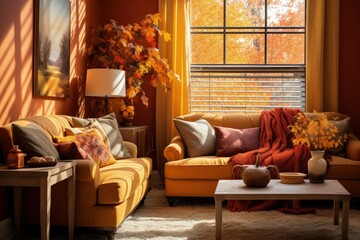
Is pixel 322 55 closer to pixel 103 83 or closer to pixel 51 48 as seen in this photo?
pixel 103 83

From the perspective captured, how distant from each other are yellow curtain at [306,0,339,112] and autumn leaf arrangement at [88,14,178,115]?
5.72 feet

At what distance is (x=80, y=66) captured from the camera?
519 cm

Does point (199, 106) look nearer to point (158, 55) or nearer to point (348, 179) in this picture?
point (158, 55)

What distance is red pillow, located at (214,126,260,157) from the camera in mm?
4742

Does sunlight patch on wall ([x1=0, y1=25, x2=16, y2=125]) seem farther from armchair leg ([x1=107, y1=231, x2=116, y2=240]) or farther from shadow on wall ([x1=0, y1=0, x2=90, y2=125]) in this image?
armchair leg ([x1=107, y1=231, x2=116, y2=240])

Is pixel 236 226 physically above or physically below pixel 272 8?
below

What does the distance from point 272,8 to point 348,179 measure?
2648mm

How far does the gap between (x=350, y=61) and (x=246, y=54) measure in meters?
1.32

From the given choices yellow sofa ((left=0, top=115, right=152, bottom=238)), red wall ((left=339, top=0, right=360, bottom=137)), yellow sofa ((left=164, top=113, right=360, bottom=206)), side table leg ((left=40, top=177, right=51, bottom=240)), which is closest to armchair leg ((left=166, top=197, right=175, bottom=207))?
yellow sofa ((left=164, top=113, right=360, bottom=206))

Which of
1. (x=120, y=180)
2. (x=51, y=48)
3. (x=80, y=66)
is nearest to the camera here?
(x=120, y=180)

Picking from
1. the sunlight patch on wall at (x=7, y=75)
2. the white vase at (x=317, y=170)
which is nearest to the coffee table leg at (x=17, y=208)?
the sunlight patch on wall at (x=7, y=75)

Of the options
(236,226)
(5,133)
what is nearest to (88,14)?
(5,133)

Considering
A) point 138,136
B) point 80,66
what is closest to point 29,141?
point 138,136

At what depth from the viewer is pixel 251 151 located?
457 centimetres
